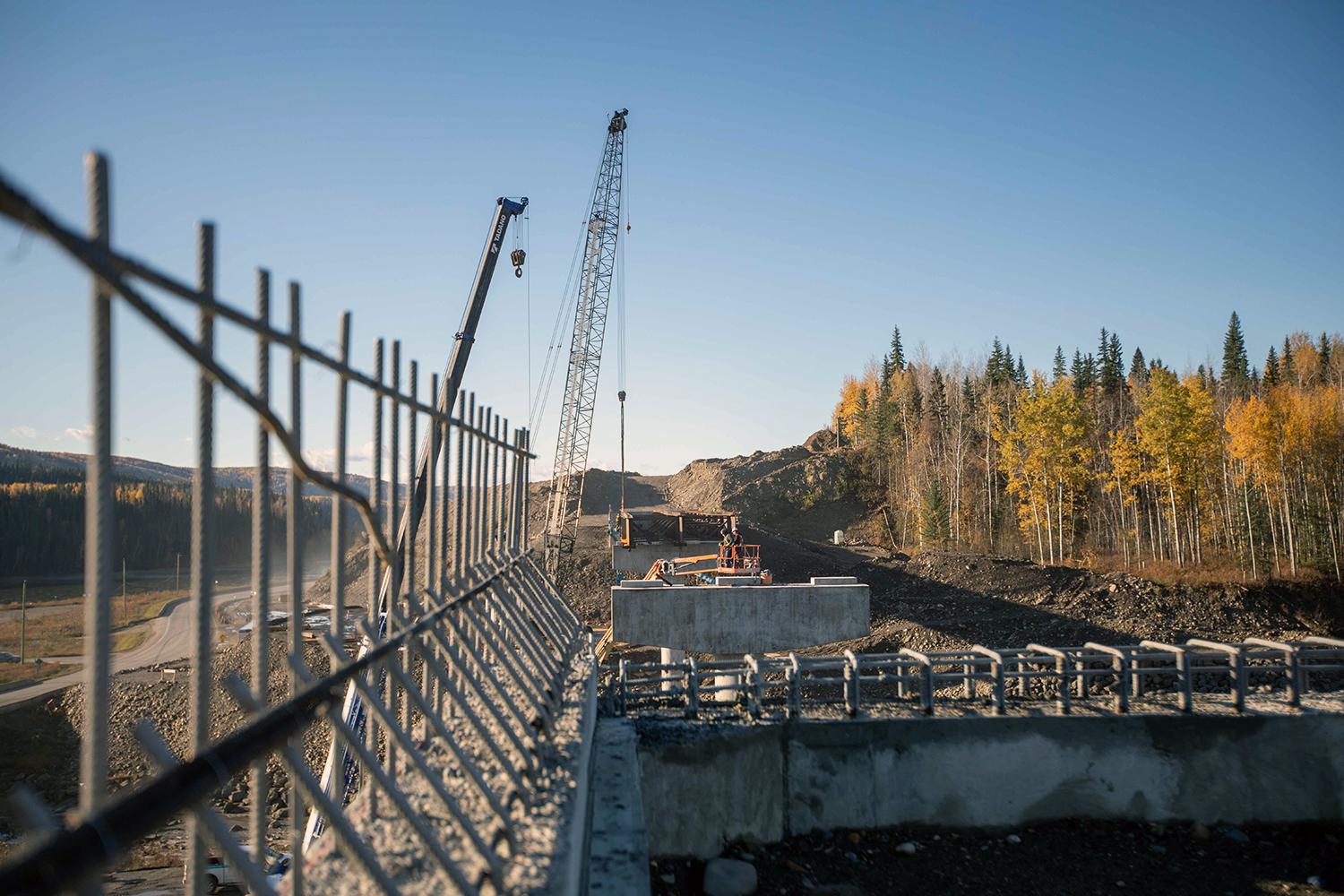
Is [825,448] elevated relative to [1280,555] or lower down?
elevated

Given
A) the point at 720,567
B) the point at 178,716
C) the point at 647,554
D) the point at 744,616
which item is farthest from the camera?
the point at 647,554

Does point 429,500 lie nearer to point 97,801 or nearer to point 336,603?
point 336,603

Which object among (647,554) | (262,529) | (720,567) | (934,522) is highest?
(262,529)

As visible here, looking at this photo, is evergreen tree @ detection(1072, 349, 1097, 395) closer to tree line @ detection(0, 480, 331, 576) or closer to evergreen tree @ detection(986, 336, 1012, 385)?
evergreen tree @ detection(986, 336, 1012, 385)

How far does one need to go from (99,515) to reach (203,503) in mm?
638

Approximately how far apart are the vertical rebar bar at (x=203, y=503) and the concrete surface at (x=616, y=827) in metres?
3.37

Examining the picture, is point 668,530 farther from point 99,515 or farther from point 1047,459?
point 99,515

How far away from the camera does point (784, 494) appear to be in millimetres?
78750

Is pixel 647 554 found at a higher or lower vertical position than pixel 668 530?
lower

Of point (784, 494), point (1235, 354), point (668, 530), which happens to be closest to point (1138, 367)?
point (1235, 354)

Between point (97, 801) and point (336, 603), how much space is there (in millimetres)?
1913

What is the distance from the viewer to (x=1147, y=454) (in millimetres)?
51719

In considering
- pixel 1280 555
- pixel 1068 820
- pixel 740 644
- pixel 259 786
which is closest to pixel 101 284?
pixel 259 786

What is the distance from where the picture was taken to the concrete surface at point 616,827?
5427 millimetres
